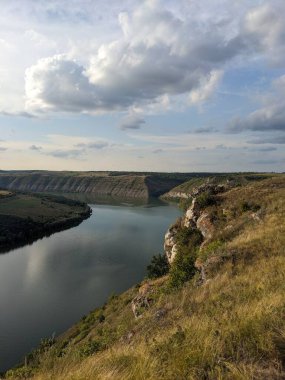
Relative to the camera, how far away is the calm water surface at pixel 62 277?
36344 mm

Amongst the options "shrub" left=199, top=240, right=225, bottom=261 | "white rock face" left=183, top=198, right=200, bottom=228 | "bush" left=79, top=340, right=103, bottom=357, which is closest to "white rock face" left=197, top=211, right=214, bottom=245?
"white rock face" left=183, top=198, right=200, bottom=228

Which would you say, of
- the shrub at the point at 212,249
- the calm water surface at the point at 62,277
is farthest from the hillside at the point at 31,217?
the shrub at the point at 212,249

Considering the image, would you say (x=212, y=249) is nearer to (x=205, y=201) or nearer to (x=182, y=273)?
(x=182, y=273)

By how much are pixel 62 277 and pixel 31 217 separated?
55673mm

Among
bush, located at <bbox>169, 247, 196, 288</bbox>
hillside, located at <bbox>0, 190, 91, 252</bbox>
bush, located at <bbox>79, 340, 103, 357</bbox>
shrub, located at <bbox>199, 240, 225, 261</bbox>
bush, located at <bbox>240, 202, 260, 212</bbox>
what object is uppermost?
bush, located at <bbox>240, 202, 260, 212</bbox>

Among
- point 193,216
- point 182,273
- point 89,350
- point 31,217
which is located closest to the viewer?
point 89,350

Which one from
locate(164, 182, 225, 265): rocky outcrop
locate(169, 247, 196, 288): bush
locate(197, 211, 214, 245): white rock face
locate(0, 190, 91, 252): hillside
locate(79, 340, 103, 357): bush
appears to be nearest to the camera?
locate(79, 340, 103, 357): bush

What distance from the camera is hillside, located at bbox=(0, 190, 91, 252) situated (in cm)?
8606

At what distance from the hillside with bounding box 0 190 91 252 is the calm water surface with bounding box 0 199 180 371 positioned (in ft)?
Answer: 18.1

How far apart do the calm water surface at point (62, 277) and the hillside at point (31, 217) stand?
553 cm

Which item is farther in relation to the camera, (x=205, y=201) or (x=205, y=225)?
(x=205, y=201)

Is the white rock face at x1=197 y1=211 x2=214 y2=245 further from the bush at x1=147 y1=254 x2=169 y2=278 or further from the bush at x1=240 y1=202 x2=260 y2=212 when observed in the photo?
the bush at x1=147 y1=254 x2=169 y2=278

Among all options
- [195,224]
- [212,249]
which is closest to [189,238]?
[195,224]

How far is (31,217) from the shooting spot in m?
105
